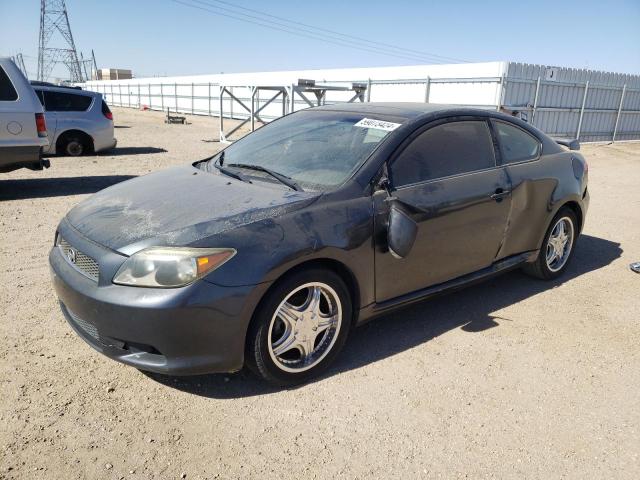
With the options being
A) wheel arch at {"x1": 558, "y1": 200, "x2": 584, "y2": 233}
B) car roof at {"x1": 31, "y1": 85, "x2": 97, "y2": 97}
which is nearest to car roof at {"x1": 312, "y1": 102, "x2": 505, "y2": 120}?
wheel arch at {"x1": 558, "y1": 200, "x2": 584, "y2": 233}

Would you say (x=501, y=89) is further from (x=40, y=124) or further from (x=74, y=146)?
(x=40, y=124)

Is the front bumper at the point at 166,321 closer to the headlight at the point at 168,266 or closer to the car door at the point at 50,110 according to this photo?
the headlight at the point at 168,266

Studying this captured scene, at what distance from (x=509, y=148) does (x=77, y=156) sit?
1056cm

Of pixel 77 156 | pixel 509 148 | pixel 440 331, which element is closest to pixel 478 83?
pixel 77 156

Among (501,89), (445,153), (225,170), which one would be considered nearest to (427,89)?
(501,89)

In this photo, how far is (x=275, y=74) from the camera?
30.8 meters

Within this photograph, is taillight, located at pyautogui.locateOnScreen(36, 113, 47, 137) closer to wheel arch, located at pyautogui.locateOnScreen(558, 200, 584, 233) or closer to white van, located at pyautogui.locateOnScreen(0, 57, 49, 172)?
white van, located at pyautogui.locateOnScreen(0, 57, 49, 172)

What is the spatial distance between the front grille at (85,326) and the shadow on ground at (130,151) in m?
10.7

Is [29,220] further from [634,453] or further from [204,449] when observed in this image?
[634,453]

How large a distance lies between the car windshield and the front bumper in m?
0.99

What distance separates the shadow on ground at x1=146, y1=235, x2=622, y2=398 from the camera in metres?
2.98

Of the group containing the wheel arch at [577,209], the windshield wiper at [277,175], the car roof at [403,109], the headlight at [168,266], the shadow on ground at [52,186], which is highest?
the car roof at [403,109]

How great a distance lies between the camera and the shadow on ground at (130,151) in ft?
42.2

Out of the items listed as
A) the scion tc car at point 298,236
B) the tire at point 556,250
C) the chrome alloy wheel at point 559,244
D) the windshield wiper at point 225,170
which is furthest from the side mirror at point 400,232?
the chrome alloy wheel at point 559,244
